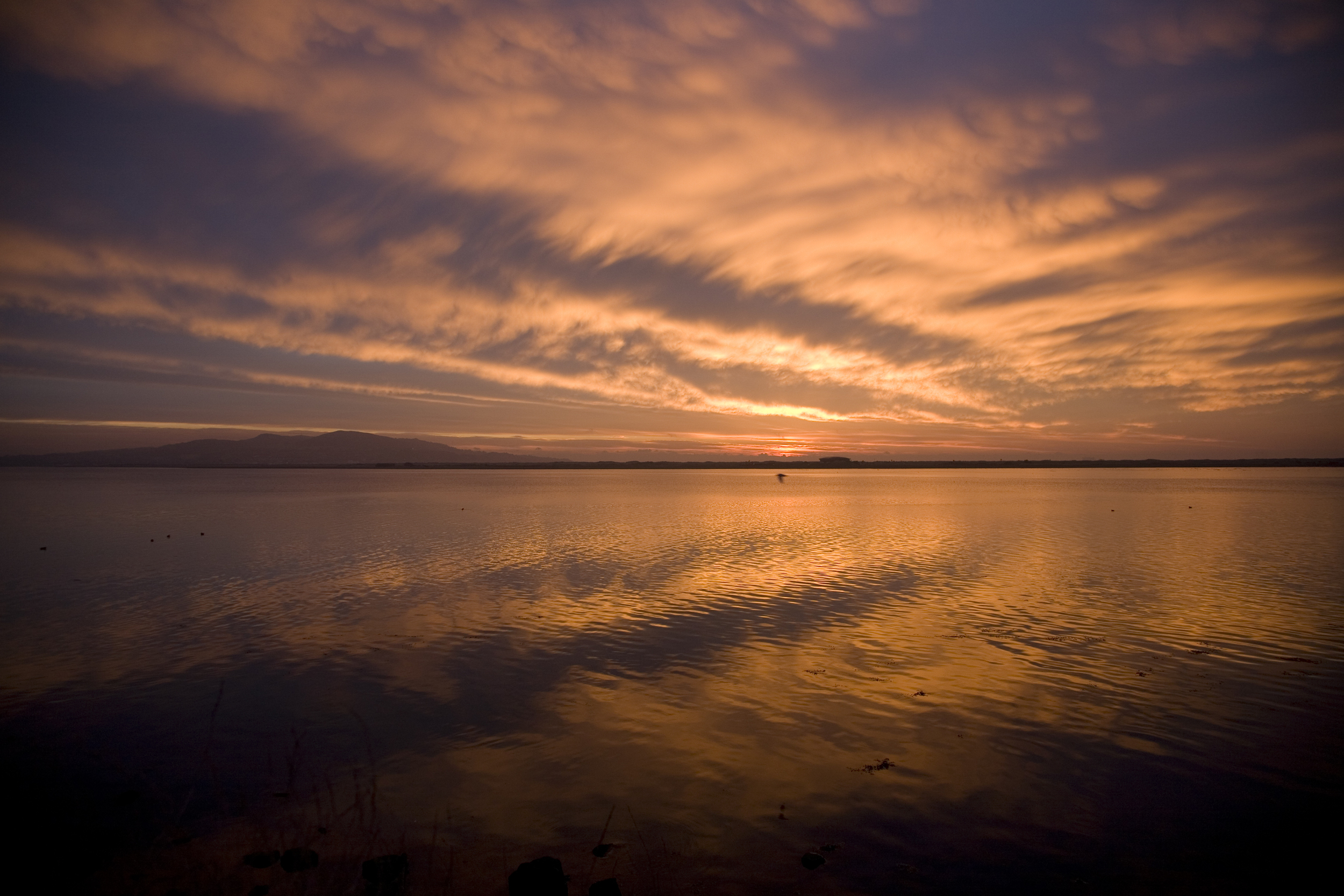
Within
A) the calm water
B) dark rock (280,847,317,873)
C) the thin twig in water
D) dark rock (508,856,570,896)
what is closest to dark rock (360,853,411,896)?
dark rock (280,847,317,873)

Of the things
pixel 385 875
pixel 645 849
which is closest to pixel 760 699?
pixel 645 849

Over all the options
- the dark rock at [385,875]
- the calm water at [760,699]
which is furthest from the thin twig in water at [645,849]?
the dark rock at [385,875]

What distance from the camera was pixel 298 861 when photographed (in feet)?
Answer: 30.1

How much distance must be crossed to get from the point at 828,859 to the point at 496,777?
18.4ft

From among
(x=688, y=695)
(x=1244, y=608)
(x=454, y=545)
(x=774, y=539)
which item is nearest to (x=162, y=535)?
(x=454, y=545)

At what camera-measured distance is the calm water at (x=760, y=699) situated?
1001cm

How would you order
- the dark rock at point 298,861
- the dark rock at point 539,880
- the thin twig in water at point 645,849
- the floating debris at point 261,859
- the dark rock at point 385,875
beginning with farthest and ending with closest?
1. the floating debris at point 261,859
2. the dark rock at point 298,861
3. the thin twig in water at point 645,849
4. the dark rock at point 385,875
5. the dark rock at point 539,880

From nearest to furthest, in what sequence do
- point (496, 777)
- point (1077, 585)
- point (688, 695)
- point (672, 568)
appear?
point (496, 777)
point (688, 695)
point (1077, 585)
point (672, 568)

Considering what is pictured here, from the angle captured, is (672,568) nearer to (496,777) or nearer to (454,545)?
(454,545)

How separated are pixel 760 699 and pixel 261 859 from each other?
974 centimetres

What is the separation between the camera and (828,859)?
9406 mm

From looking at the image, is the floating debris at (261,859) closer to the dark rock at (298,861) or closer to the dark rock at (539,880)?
the dark rock at (298,861)

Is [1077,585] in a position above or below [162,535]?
above

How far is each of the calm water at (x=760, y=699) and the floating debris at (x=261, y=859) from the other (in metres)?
1.72
